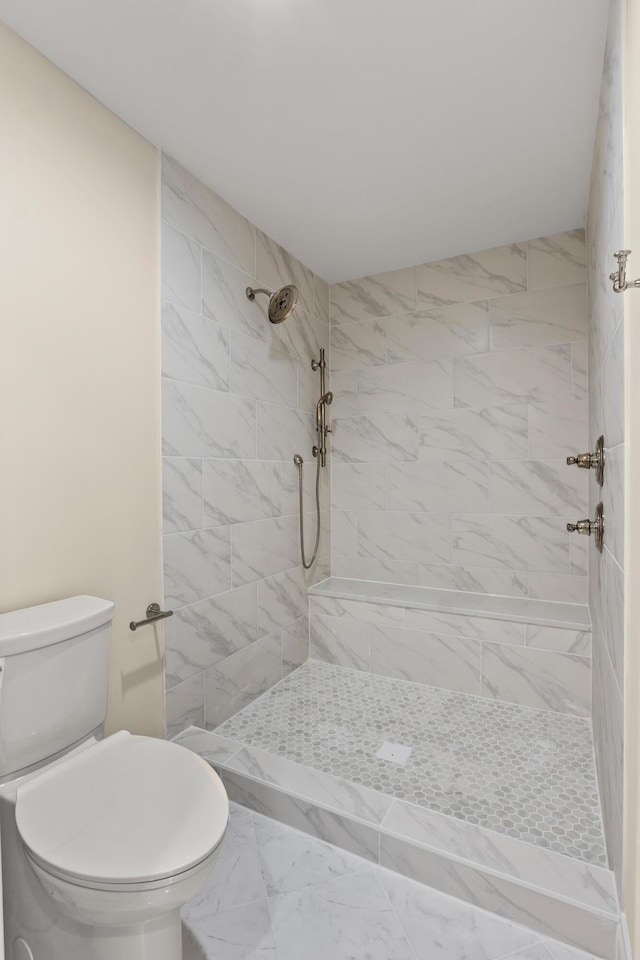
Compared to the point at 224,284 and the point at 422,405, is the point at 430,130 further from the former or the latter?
the point at 422,405

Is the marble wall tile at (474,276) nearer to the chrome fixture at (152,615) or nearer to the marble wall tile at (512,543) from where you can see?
the marble wall tile at (512,543)

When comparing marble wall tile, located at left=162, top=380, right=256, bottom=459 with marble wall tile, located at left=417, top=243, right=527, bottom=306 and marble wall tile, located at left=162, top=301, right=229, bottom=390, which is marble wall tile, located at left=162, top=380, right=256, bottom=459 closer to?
marble wall tile, located at left=162, top=301, right=229, bottom=390

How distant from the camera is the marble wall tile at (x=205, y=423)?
1.77 m

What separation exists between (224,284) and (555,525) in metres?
2.02

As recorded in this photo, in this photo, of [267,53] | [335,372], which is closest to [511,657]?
[335,372]

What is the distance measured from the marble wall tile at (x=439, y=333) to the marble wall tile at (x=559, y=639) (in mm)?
1483

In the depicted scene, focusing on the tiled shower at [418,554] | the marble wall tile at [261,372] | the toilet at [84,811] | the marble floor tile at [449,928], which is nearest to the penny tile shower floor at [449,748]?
the tiled shower at [418,554]

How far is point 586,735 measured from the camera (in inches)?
76.7

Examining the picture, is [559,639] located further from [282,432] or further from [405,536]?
[282,432]

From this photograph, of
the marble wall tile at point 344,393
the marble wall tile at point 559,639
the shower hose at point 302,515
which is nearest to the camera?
the marble wall tile at point 559,639

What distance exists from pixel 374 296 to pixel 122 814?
2.75 meters

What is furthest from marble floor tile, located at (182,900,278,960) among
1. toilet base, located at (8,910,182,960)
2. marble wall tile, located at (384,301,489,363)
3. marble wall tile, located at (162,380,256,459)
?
marble wall tile, located at (384,301,489,363)

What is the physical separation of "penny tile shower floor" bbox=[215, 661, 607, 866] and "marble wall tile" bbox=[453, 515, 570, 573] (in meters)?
0.71

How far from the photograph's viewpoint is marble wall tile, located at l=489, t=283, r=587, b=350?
238 centimetres
